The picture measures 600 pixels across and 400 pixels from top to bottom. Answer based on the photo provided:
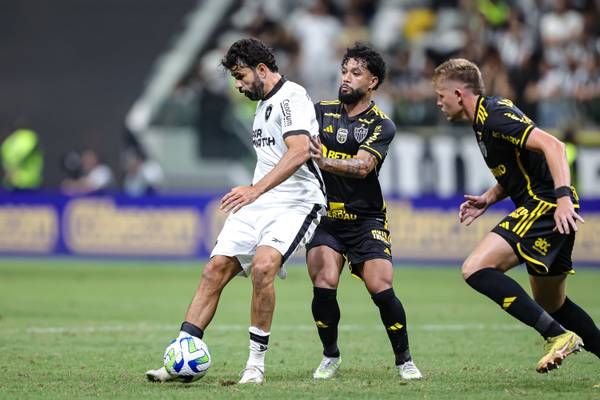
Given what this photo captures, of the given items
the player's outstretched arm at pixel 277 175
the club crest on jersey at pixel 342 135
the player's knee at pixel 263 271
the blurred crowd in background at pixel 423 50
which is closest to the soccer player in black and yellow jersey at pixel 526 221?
the club crest on jersey at pixel 342 135

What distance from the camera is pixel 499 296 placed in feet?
23.3

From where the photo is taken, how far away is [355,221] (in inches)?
316

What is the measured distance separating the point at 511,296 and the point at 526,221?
0.50 m

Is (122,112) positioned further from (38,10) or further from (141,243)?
(141,243)

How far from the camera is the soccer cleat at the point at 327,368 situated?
7.82 metres

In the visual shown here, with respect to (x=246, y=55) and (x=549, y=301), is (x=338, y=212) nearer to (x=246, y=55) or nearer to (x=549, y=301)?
(x=246, y=55)

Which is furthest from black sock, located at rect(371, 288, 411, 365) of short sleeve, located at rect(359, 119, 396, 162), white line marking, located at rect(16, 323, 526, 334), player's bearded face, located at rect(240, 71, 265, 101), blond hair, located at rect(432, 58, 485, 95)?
white line marking, located at rect(16, 323, 526, 334)

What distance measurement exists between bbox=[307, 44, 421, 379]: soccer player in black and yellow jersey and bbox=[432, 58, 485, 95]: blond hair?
0.67 m

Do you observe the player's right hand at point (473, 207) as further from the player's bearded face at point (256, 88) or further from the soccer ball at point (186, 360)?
the soccer ball at point (186, 360)

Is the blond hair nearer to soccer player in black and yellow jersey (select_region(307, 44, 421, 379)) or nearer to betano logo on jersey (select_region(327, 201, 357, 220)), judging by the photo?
soccer player in black and yellow jersey (select_region(307, 44, 421, 379))

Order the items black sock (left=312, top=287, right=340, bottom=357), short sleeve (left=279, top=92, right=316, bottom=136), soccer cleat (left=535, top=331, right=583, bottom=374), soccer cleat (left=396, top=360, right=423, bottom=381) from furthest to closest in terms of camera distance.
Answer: black sock (left=312, top=287, right=340, bottom=357)
soccer cleat (left=396, top=360, right=423, bottom=381)
short sleeve (left=279, top=92, right=316, bottom=136)
soccer cleat (left=535, top=331, right=583, bottom=374)

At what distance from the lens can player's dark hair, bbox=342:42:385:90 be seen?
8.00 meters

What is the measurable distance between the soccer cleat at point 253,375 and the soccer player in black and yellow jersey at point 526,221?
1.53 meters

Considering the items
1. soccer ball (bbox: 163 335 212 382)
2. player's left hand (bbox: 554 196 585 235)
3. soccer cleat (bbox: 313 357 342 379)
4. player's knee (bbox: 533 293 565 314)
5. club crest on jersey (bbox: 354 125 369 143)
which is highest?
club crest on jersey (bbox: 354 125 369 143)
